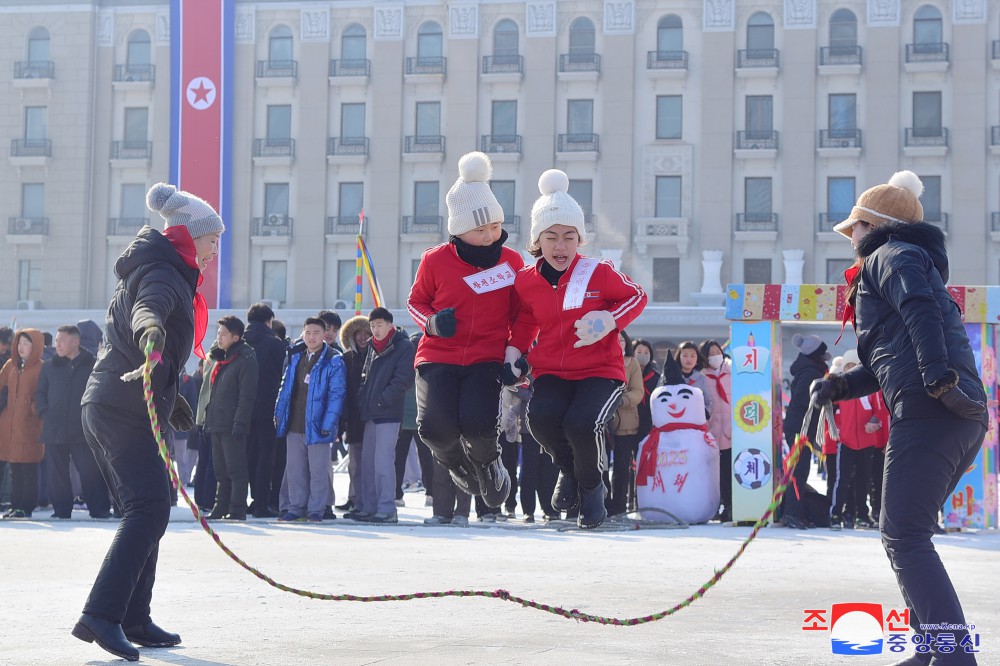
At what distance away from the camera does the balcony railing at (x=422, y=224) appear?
4831 centimetres

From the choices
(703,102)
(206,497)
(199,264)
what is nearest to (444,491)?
(206,497)

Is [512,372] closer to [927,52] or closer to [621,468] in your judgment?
[621,468]

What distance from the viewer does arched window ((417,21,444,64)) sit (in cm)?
4869

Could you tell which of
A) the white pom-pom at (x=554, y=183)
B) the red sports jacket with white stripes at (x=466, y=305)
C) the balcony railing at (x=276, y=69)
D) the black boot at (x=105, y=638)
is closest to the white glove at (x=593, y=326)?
the red sports jacket with white stripes at (x=466, y=305)

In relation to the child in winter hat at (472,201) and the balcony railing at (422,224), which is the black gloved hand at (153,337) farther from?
the balcony railing at (422,224)

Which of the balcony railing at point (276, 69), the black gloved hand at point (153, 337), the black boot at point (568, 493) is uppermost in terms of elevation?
the balcony railing at point (276, 69)

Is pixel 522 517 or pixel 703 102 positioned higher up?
pixel 703 102

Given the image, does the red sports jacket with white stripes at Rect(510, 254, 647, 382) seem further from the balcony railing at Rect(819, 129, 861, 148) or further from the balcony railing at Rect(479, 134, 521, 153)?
the balcony railing at Rect(819, 129, 861, 148)

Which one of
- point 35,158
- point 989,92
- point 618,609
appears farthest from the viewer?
point 35,158

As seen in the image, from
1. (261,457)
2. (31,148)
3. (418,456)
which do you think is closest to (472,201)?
(261,457)

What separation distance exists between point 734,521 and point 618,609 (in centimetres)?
709

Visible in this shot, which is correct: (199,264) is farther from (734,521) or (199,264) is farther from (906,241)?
(734,521)

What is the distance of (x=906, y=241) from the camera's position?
603 centimetres

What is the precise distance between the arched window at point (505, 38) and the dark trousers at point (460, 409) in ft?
138
